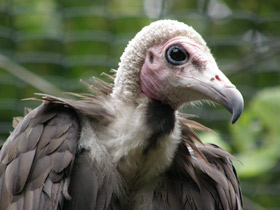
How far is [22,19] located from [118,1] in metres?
0.70

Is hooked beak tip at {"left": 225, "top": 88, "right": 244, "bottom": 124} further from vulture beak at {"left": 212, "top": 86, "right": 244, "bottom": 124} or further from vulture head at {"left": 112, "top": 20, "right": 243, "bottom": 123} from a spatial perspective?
vulture head at {"left": 112, "top": 20, "right": 243, "bottom": 123}

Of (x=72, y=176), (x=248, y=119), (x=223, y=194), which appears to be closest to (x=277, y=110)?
(x=248, y=119)

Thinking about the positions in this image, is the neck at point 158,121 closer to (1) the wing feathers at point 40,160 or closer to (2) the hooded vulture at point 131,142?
(2) the hooded vulture at point 131,142

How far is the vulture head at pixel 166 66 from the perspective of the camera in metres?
2.26

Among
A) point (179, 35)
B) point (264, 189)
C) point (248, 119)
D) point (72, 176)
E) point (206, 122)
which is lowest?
point (264, 189)

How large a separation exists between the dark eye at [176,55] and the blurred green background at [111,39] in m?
A: 2.02

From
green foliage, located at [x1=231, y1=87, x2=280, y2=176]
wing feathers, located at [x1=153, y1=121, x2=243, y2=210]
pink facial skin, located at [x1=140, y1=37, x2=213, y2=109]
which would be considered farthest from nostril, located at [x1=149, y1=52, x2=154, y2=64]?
green foliage, located at [x1=231, y1=87, x2=280, y2=176]

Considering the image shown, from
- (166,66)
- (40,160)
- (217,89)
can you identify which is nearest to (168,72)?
(166,66)

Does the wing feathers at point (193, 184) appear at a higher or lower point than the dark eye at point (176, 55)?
lower

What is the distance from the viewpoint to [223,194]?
2.44m

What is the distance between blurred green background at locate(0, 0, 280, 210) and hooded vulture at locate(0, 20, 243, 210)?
194 cm

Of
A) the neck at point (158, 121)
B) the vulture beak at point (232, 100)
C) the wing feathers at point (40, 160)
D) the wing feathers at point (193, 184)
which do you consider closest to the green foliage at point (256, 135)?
the wing feathers at point (193, 184)

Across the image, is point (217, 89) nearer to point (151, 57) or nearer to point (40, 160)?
point (151, 57)

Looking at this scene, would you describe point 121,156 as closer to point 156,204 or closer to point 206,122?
point 156,204
